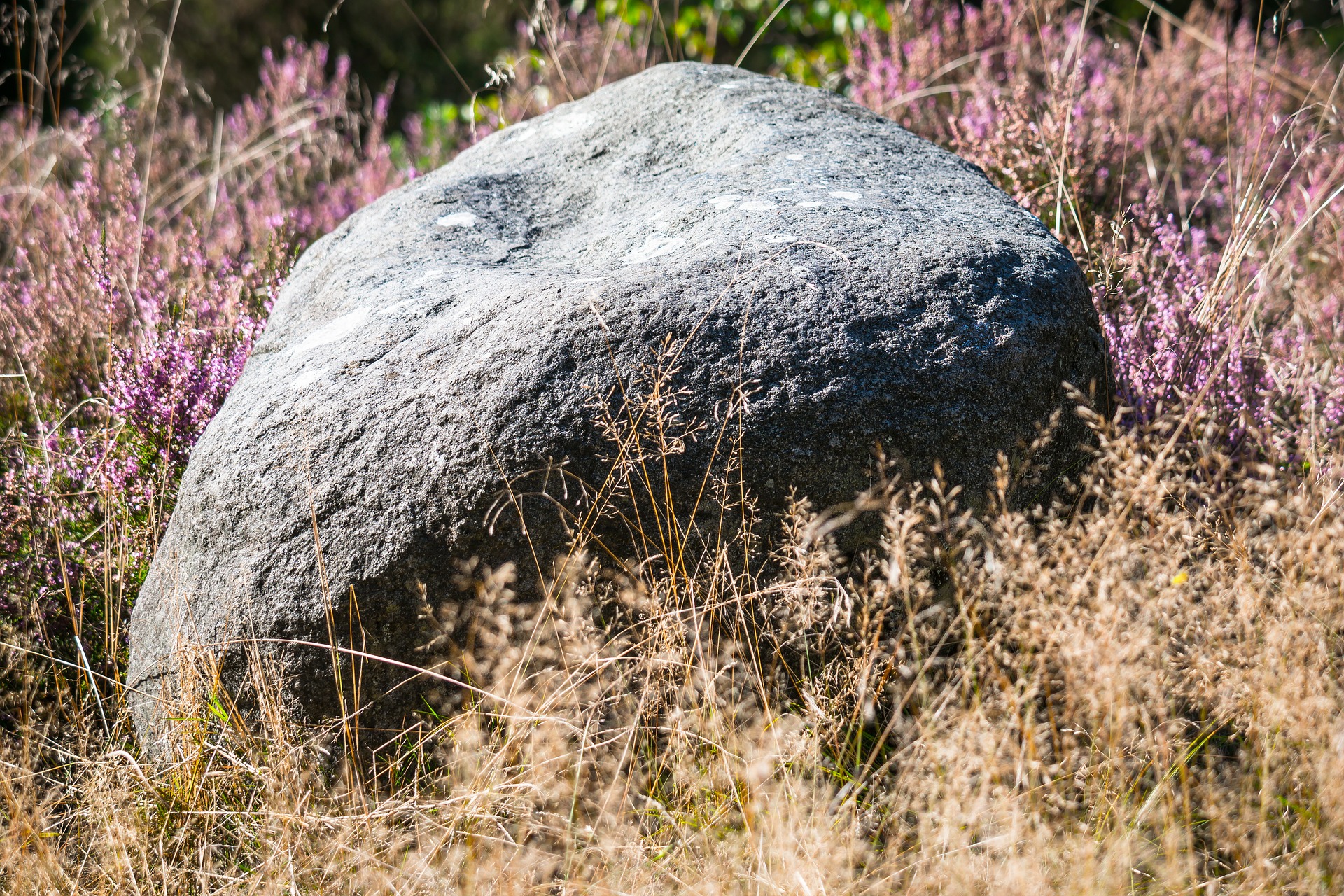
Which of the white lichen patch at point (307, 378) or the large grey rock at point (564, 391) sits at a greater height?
the white lichen patch at point (307, 378)

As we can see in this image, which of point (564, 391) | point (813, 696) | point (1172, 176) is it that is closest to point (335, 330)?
point (564, 391)

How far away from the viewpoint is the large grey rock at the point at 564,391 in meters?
1.85

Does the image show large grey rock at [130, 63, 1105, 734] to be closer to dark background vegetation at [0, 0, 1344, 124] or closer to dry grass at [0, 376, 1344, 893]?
dry grass at [0, 376, 1344, 893]

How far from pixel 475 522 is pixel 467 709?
377 millimetres

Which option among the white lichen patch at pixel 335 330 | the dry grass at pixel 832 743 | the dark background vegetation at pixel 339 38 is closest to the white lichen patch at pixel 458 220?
the white lichen patch at pixel 335 330

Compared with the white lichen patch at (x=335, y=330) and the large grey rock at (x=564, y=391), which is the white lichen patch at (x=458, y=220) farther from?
the white lichen patch at (x=335, y=330)

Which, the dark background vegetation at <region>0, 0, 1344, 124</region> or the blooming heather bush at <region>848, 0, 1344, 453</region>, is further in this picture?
the dark background vegetation at <region>0, 0, 1344, 124</region>

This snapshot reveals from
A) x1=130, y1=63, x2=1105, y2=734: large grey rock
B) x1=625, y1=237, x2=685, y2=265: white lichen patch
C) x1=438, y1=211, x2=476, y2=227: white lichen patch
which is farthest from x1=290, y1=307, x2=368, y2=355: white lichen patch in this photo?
x1=625, y1=237, x2=685, y2=265: white lichen patch

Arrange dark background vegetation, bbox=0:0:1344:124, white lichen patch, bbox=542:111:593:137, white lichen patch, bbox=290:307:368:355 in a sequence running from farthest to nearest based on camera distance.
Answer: dark background vegetation, bbox=0:0:1344:124 → white lichen patch, bbox=542:111:593:137 → white lichen patch, bbox=290:307:368:355

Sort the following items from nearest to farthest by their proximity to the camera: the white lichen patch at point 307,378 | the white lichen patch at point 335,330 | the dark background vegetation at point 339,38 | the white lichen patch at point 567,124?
the white lichen patch at point 307,378 < the white lichen patch at point 335,330 < the white lichen patch at point 567,124 < the dark background vegetation at point 339,38

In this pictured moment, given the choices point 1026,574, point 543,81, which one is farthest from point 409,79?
point 1026,574

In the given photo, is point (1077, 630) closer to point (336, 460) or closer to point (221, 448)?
point (336, 460)

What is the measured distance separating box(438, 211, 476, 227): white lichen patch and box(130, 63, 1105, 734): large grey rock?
32 cm

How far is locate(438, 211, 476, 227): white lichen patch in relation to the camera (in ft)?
8.42
